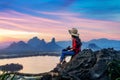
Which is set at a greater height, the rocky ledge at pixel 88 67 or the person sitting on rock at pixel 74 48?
the person sitting on rock at pixel 74 48

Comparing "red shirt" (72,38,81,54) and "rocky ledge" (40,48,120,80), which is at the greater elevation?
"red shirt" (72,38,81,54)

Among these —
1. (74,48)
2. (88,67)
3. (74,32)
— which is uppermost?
(74,32)

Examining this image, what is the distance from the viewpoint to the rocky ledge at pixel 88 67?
67.5ft

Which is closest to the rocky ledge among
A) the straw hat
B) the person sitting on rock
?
the person sitting on rock

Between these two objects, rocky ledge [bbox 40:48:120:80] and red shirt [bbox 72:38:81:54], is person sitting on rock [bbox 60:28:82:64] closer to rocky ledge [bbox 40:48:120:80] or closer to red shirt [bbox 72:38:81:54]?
red shirt [bbox 72:38:81:54]

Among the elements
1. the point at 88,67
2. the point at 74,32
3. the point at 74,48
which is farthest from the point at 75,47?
the point at 88,67

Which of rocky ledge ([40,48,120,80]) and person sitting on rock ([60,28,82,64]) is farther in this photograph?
person sitting on rock ([60,28,82,64])

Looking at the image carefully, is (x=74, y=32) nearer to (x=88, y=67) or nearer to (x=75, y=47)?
(x=75, y=47)

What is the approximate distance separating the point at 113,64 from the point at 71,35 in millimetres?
4084

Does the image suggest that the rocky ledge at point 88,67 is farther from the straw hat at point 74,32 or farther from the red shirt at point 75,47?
the straw hat at point 74,32

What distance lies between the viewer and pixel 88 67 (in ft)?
70.5

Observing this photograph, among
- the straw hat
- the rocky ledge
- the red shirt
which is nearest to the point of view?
the rocky ledge

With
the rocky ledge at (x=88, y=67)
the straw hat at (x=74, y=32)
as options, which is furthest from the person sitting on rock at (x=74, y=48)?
the rocky ledge at (x=88, y=67)

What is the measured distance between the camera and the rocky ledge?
20578 millimetres
